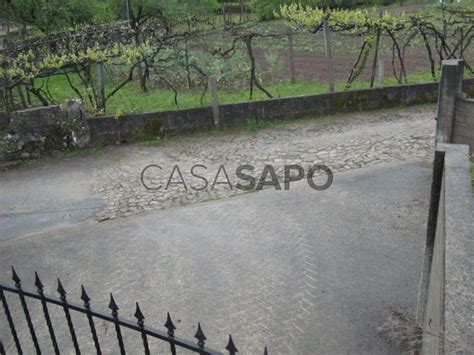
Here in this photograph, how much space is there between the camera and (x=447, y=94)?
7.75 m

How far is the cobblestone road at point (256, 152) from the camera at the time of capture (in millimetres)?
7844

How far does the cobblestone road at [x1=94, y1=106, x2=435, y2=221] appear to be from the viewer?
25.7 feet

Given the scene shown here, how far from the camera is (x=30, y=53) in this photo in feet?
33.0

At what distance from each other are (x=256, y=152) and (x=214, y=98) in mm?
1888

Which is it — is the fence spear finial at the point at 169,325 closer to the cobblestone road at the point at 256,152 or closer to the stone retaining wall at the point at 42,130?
the cobblestone road at the point at 256,152

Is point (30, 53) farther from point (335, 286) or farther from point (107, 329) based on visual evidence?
point (335, 286)

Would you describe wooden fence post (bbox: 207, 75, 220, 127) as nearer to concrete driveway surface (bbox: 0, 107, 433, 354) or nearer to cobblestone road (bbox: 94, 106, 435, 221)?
cobblestone road (bbox: 94, 106, 435, 221)

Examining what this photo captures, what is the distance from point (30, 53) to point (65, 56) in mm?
723

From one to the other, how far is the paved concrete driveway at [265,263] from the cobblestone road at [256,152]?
63 cm

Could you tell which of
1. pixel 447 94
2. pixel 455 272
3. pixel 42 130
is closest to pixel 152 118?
pixel 42 130

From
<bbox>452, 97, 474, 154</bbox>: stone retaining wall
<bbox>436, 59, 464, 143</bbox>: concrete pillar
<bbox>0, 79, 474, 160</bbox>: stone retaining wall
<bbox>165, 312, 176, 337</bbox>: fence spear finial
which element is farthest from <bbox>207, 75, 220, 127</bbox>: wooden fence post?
<bbox>165, 312, 176, 337</bbox>: fence spear finial

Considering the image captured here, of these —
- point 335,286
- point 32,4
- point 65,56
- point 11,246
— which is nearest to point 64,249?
point 11,246

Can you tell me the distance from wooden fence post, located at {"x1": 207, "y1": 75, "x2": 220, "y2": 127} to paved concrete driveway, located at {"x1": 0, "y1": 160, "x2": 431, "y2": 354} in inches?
138

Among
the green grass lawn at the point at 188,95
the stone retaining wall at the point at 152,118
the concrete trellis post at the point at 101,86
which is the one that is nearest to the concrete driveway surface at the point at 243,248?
the stone retaining wall at the point at 152,118
